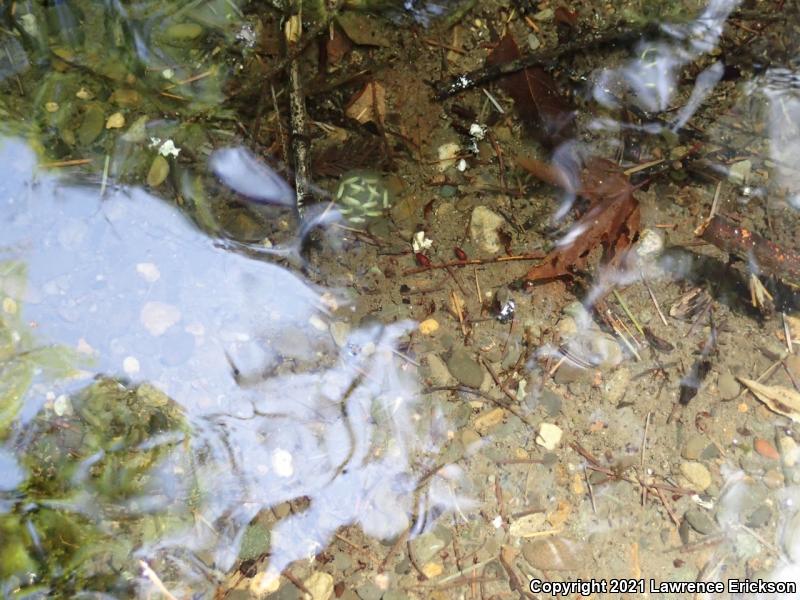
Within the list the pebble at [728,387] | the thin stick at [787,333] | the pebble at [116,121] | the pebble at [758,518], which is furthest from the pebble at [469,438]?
the pebble at [116,121]

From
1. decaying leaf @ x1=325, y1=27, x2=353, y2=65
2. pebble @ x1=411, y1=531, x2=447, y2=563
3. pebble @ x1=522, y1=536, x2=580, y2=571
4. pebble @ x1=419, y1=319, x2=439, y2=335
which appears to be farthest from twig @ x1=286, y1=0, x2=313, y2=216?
pebble @ x1=522, y1=536, x2=580, y2=571

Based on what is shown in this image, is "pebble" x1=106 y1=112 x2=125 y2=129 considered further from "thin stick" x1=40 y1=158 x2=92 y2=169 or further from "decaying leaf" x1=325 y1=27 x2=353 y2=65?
"decaying leaf" x1=325 y1=27 x2=353 y2=65

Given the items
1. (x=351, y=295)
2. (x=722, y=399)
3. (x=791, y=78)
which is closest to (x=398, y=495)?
(x=351, y=295)

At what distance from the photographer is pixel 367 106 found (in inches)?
106

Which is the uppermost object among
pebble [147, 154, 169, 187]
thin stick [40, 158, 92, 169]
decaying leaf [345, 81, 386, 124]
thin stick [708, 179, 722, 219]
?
decaying leaf [345, 81, 386, 124]

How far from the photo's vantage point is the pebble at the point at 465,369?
2.51 metres

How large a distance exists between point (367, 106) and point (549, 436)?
1.58 metres

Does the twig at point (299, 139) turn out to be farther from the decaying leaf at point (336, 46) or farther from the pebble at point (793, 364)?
the pebble at point (793, 364)

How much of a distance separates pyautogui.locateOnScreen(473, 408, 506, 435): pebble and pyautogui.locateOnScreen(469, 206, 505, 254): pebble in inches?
26.0

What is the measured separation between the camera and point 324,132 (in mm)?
2666

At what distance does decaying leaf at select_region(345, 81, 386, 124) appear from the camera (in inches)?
105

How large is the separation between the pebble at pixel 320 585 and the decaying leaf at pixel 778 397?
72.5 inches

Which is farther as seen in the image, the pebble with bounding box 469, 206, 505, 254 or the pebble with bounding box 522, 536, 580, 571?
the pebble with bounding box 469, 206, 505, 254

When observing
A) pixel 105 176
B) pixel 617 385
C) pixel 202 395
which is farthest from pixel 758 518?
pixel 105 176
